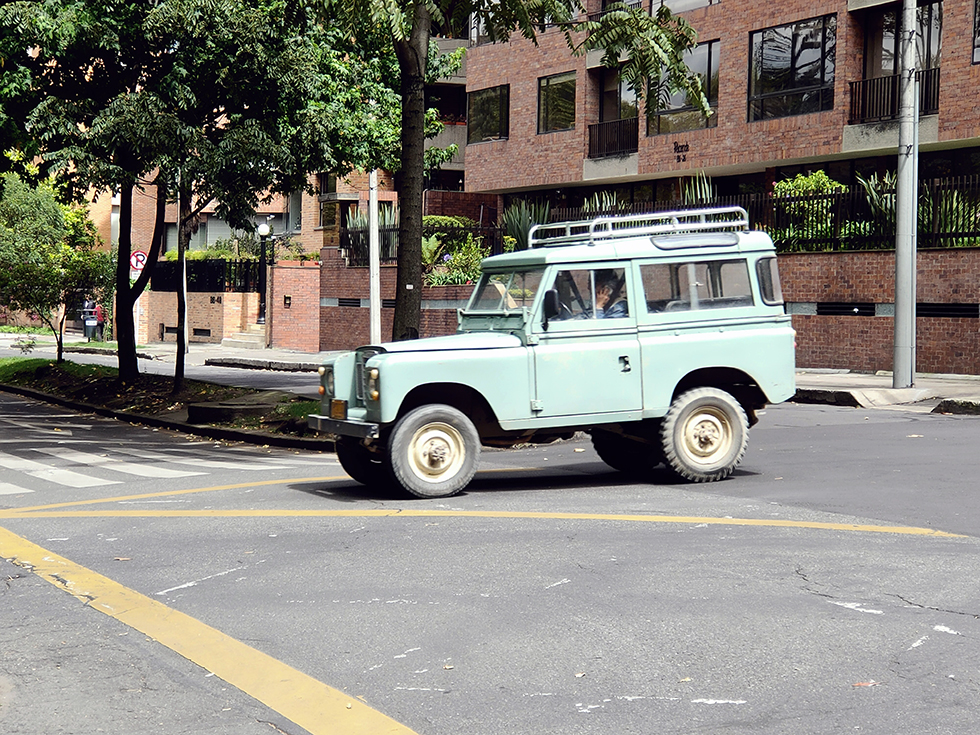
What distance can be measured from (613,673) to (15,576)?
412cm

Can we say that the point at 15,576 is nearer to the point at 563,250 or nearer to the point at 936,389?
the point at 563,250

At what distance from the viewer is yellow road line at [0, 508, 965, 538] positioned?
9.25 meters

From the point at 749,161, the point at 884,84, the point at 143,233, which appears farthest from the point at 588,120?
the point at 143,233

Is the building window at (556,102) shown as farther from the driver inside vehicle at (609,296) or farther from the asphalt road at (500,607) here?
the asphalt road at (500,607)

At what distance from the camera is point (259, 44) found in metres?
19.2

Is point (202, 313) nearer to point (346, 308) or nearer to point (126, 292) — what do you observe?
point (346, 308)

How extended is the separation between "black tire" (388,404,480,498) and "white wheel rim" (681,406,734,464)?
2.06m

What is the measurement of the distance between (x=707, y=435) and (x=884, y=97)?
2110 cm

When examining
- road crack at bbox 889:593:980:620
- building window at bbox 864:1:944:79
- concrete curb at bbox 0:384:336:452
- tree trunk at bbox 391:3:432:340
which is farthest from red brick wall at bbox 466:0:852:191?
road crack at bbox 889:593:980:620

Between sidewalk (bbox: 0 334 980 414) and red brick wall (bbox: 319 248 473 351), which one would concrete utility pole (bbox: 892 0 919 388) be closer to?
sidewalk (bbox: 0 334 980 414)

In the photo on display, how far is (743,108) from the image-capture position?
33.5m

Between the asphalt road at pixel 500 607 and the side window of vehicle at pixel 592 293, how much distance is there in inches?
63.6

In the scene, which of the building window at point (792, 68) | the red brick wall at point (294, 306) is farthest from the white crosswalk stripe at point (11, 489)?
the red brick wall at point (294, 306)

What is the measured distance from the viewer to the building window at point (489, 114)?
41.7m
